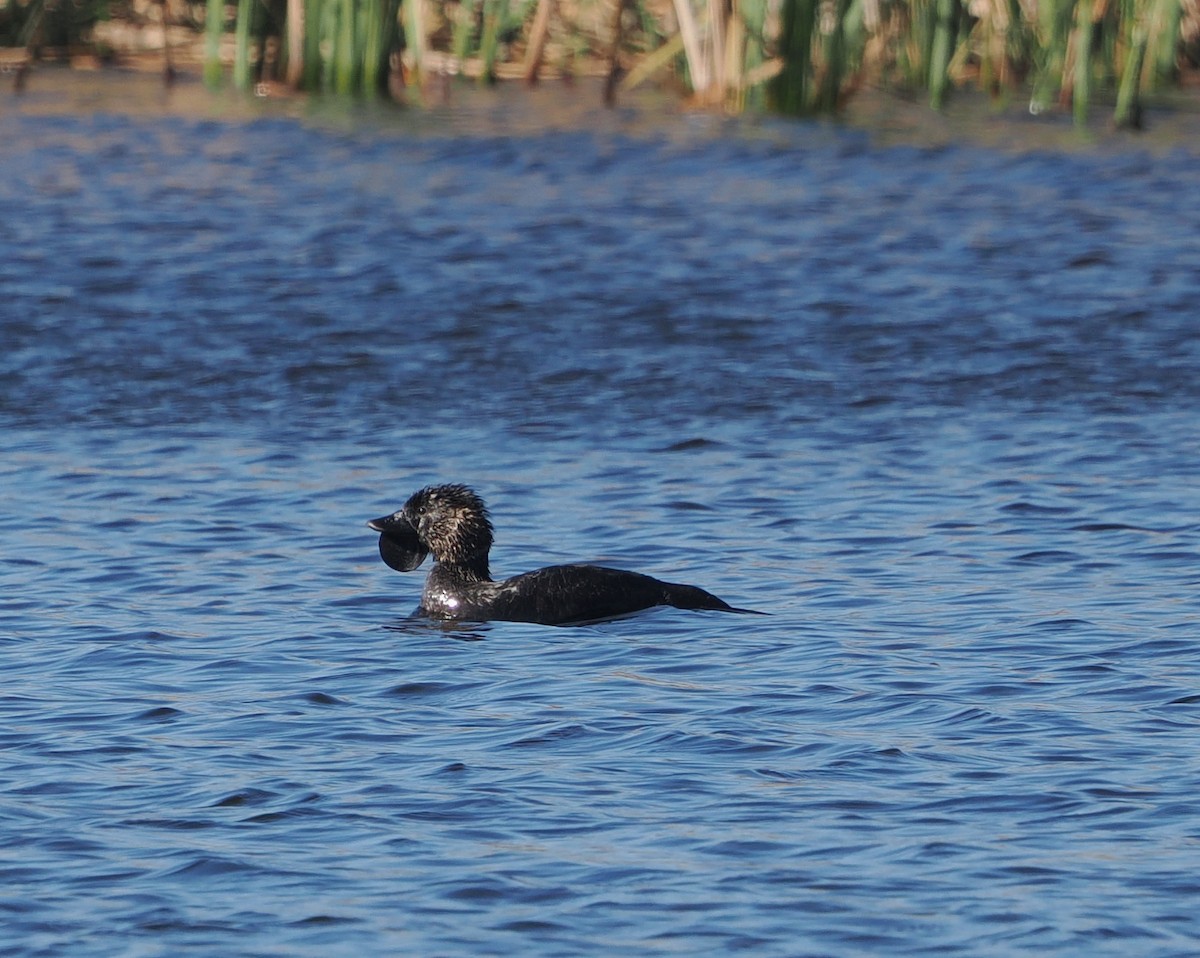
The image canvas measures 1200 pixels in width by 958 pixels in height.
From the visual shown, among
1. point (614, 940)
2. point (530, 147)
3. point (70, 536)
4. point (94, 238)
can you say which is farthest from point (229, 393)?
point (530, 147)

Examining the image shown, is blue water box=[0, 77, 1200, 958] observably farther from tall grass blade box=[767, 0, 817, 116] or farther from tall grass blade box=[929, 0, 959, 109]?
tall grass blade box=[767, 0, 817, 116]

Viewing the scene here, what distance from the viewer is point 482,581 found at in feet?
34.9

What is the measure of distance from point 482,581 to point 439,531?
335 mm

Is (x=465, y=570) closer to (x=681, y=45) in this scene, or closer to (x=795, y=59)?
(x=795, y=59)

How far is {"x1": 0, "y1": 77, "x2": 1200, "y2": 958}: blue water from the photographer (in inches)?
265

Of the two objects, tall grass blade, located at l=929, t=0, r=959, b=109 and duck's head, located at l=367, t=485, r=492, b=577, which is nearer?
duck's head, located at l=367, t=485, r=492, b=577

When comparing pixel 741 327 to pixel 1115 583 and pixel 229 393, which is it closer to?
pixel 229 393

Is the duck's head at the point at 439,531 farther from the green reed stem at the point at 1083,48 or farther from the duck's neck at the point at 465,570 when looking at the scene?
the green reed stem at the point at 1083,48

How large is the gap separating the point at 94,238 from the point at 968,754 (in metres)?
14.7

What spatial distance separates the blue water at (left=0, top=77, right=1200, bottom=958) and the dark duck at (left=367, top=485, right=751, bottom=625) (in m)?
0.14

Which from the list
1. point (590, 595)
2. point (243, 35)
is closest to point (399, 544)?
point (590, 595)

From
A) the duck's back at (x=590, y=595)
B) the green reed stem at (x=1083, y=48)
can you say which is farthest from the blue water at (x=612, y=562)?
the green reed stem at (x=1083, y=48)

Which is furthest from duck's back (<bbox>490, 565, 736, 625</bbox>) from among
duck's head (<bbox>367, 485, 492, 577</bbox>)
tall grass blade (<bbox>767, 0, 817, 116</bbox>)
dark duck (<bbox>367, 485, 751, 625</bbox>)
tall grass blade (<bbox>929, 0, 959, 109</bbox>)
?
tall grass blade (<bbox>929, 0, 959, 109</bbox>)

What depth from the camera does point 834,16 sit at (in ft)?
80.6
